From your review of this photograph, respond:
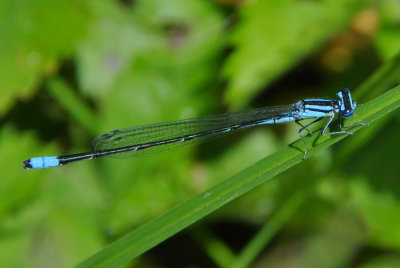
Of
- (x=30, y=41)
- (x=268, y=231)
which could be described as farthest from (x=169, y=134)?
(x=30, y=41)

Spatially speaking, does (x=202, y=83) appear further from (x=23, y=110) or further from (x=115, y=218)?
(x=23, y=110)

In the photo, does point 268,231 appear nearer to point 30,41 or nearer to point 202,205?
point 202,205

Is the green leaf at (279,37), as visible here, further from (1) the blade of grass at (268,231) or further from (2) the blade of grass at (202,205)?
(2) the blade of grass at (202,205)

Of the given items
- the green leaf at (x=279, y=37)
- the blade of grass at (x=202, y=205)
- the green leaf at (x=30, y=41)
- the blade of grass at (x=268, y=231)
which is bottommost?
the blade of grass at (x=202, y=205)

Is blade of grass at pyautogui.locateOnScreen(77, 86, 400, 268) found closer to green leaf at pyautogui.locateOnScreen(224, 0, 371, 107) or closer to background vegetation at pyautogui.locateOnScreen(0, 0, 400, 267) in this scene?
background vegetation at pyautogui.locateOnScreen(0, 0, 400, 267)

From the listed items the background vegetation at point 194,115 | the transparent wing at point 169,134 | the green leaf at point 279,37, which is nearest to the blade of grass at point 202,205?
the background vegetation at point 194,115

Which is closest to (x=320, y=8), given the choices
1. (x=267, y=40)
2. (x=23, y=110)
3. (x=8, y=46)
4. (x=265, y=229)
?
(x=267, y=40)
